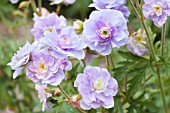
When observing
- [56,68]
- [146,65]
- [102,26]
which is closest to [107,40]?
[102,26]

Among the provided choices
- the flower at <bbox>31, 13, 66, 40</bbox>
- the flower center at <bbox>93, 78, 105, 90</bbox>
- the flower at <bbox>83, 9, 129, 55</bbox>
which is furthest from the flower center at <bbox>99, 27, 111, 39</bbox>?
the flower at <bbox>31, 13, 66, 40</bbox>

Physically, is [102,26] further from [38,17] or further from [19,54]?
[38,17]

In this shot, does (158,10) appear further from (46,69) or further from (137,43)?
(46,69)

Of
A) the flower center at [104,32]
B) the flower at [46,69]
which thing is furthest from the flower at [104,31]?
the flower at [46,69]

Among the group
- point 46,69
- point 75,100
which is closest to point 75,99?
point 75,100

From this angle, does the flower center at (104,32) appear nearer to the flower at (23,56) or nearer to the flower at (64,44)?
the flower at (64,44)

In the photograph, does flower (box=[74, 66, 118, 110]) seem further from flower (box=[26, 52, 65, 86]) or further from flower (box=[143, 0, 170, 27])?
flower (box=[143, 0, 170, 27])
